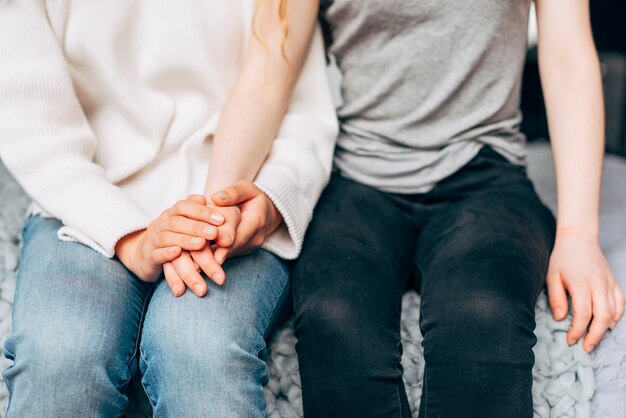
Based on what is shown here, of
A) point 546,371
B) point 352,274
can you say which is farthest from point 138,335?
point 546,371

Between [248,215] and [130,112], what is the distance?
26 centimetres

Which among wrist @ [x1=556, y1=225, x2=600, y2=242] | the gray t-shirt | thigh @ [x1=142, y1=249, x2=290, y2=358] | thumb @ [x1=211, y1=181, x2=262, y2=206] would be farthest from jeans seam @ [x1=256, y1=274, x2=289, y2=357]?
wrist @ [x1=556, y1=225, x2=600, y2=242]

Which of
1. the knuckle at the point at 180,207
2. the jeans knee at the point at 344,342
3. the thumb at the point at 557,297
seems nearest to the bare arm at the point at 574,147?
the thumb at the point at 557,297

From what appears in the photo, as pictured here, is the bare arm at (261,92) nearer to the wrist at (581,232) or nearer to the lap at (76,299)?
the lap at (76,299)

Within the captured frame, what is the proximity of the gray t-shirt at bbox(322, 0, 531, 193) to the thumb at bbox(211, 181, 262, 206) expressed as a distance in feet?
0.73

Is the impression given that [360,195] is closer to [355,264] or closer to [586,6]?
[355,264]

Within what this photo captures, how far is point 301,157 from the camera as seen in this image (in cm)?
92

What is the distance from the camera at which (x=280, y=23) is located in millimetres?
912

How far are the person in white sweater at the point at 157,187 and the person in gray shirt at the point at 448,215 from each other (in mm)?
58

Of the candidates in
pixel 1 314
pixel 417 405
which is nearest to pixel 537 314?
pixel 417 405

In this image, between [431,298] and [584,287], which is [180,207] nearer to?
[431,298]

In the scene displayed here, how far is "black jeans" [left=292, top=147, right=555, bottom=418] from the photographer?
0.70 m

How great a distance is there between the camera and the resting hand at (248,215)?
76cm

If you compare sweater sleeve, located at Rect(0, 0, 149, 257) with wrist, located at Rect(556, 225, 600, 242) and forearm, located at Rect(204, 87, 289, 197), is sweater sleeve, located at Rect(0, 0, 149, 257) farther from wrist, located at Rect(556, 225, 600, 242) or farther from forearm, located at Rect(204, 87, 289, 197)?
wrist, located at Rect(556, 225, 600, 242)
